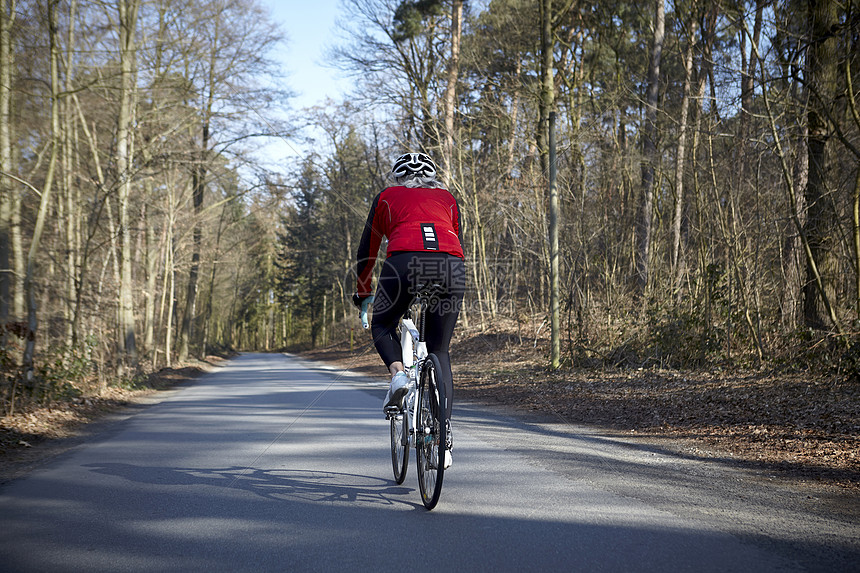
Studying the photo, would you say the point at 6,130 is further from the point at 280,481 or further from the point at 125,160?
the point at 280,481

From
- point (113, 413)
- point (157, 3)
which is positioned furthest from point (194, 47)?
point (113, 413)

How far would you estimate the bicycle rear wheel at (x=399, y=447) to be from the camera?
495 cm

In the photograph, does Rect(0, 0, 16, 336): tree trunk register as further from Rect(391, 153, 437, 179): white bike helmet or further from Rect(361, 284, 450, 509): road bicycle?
Rect(391, 153, 437, 179): white bike helmet

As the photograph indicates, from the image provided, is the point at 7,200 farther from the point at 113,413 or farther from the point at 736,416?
the point at 736,416

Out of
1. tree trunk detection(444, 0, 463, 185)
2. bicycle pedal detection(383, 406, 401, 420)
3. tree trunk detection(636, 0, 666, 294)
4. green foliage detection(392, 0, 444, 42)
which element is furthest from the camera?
green foliage detection(392, 0, 444, 42)

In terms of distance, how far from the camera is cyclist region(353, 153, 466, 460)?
450 centimetres

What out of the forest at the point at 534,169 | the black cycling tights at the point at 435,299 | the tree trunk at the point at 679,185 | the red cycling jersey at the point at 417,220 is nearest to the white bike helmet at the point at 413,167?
the red cycling jersey at the point at 417,220

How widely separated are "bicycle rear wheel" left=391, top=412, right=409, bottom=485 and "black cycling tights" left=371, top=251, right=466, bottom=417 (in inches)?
25.1

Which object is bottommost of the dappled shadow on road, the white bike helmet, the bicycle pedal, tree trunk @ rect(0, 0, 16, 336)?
the dappled shadow on road

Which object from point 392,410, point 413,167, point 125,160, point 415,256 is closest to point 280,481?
point 392,410

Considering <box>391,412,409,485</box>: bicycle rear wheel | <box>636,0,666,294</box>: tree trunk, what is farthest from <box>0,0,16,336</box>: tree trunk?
<box>636,0,666,294</box>: tree trunk

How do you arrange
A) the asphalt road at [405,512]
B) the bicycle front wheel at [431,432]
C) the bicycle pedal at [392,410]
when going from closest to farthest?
1. the asphalt road at [405,512]
2. the bicycle front wheel at [431,432]
3. the bicycle pedal at [392,410]

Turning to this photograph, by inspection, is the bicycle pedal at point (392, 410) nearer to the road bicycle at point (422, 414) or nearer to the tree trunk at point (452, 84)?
the road bicycle at point (422, 414)

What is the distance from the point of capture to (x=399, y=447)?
5.11 m
